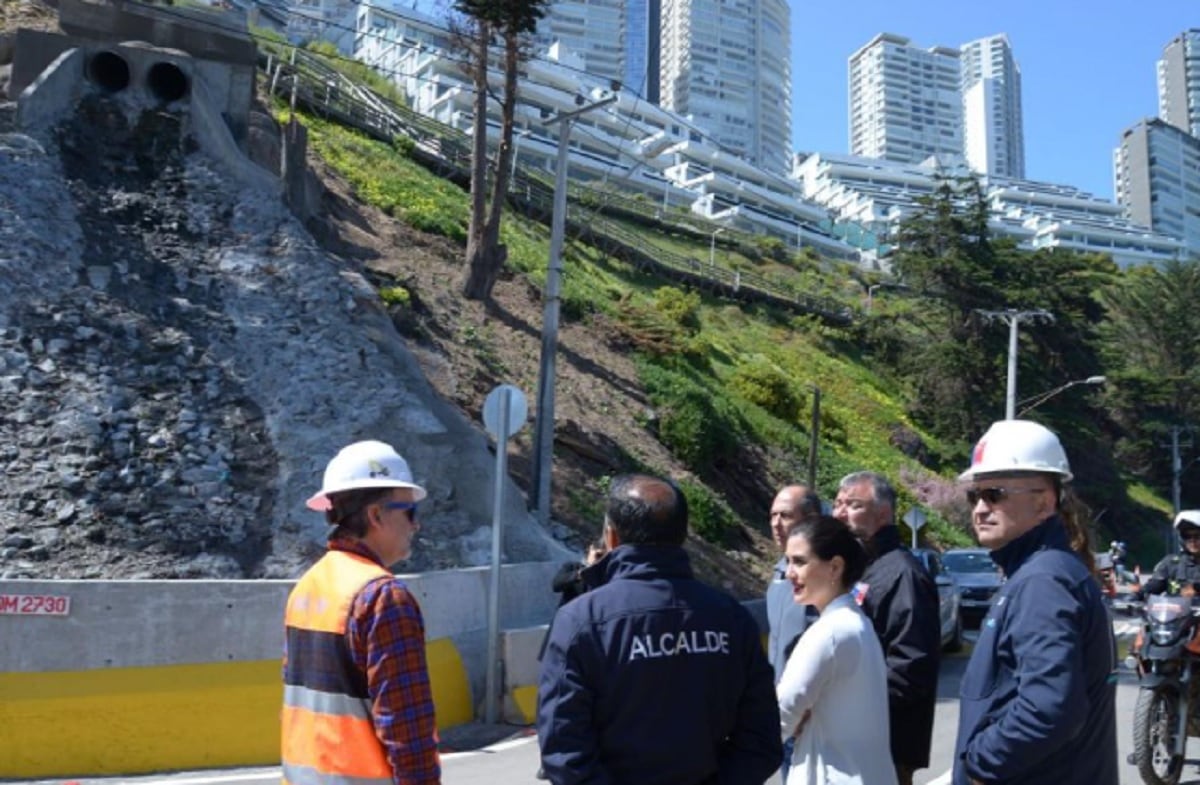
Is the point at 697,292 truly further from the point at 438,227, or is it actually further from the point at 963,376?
the point at 438,227

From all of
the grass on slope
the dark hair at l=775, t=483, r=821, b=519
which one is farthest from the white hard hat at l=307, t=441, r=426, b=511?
the grass on slope

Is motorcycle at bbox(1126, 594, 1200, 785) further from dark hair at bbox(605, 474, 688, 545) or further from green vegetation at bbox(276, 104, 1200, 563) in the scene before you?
green vegetation at bbox(276, 104, 1200, 563)

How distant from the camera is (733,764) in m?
3.29

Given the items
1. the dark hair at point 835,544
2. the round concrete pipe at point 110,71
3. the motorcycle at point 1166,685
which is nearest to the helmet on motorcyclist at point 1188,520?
the motorcycle at point 1166,685

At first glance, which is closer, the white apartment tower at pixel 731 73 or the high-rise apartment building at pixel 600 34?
the high-rise apartment building at pixel 600 34

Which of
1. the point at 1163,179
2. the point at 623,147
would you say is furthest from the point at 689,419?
the point at 1163,179

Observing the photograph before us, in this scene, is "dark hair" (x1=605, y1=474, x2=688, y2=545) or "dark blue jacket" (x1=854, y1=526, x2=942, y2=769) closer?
"dark hair" (x1=605, y1=474, x2=688, y2=545)

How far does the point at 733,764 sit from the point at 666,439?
2252 cm

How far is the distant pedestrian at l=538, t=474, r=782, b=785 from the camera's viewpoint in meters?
3.12

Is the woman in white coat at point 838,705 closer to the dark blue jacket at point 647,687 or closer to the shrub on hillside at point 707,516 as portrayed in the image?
the dark blue jacket at point 647,687

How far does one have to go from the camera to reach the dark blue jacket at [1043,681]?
10.3 ft

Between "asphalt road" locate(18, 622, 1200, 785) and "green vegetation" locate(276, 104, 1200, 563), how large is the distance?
9.93m

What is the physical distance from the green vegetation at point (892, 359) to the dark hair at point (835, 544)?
15.7 meters

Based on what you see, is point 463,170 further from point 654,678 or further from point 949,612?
point 654,678
